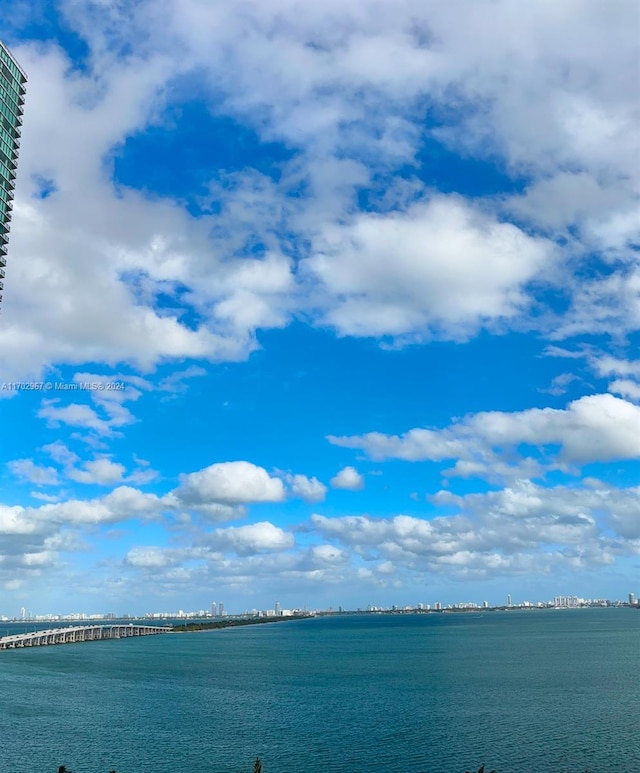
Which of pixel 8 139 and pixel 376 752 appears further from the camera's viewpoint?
pixel 8 139

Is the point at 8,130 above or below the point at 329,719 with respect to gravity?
above

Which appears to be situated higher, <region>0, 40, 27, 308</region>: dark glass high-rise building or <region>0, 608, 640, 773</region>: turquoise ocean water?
<region>0, 40, 27, 308</region>: dark glass high-rise building

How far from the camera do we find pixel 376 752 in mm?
79500

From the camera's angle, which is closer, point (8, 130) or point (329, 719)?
point (329, 719)

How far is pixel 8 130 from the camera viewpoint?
13488 centimetres

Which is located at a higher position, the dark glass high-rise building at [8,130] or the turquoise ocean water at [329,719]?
the dark glass high-rise building at [8,130]

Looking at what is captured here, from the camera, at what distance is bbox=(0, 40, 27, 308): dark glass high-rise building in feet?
429

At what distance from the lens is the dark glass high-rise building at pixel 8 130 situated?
13088 cm

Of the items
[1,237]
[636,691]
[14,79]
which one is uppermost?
[14,79]

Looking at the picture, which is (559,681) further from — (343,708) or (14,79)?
(14,79)

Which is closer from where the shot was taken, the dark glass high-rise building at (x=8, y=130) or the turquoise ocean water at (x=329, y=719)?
the turquoise ocean water at (x=329, y=719)

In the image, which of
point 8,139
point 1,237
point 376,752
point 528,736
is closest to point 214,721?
point 376,752

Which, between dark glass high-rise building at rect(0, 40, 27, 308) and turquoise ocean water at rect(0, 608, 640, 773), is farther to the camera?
dark glass high-rise building at rect(0, 40, 27, 308)

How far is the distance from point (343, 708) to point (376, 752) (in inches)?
1212
